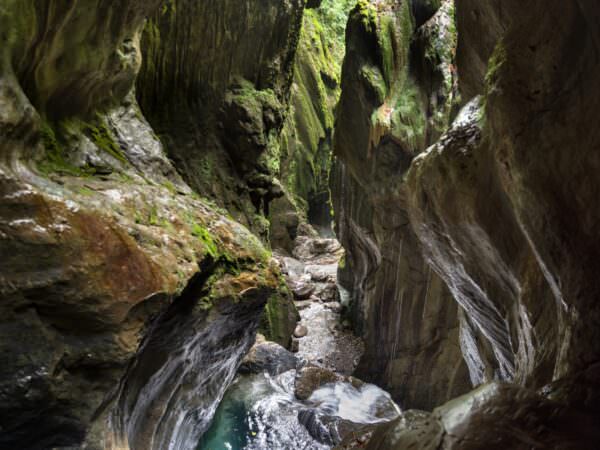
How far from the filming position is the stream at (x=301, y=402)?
8922mm

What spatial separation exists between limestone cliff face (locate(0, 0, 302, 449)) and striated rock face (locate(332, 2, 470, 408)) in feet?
19.8

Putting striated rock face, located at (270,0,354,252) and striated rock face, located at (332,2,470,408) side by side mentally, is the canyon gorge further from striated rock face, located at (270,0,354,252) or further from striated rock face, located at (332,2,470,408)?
striated rock face, located at (270,0,354,252)

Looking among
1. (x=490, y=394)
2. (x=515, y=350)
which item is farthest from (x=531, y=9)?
(x=515, y=350)

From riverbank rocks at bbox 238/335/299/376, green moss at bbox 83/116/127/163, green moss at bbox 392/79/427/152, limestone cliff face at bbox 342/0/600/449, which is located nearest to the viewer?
limestone cliff face at bbox 342/0/600/449

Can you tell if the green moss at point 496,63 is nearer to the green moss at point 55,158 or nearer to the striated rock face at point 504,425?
the striated rock face at point 504,425

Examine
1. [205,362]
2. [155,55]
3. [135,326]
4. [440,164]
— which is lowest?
[205,362]

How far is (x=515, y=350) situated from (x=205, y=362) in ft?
12.1

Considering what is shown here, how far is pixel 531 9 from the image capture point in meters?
2.63

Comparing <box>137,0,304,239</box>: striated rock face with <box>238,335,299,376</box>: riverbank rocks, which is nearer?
<box>137,0,304,239</box>: striated rock face

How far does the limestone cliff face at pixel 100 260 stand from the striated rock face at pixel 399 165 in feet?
19.8

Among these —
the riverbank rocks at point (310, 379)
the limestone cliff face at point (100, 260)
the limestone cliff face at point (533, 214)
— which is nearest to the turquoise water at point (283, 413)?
the riverbank rocks at point (310, 379)

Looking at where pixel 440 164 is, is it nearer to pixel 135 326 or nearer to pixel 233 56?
pixel 135 326

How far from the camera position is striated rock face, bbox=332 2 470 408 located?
32.3ft

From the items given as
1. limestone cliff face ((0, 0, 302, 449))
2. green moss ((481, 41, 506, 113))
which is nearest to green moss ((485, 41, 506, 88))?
green moss ((481, 41, 506, 113))
